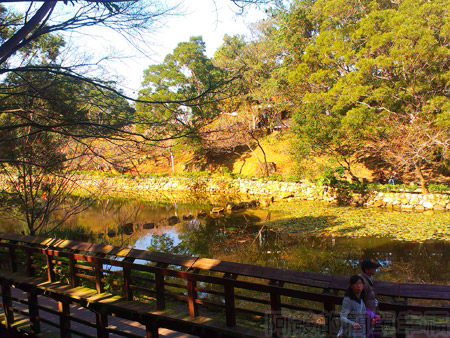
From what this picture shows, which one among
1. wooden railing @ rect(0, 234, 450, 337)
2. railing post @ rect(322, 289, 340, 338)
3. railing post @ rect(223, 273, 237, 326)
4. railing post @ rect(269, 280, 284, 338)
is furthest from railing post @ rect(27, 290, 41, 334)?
railing post @ rect(322, 289, 340, 338)

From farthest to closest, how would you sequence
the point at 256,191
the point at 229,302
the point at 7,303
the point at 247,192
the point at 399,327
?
the point at 247,192
the point at 256,191
the point at 7,303
the point at 229,302
the point at 399,327

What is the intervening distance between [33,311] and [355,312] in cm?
329

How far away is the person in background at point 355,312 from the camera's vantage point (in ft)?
8.49

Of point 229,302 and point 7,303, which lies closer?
point 229,302

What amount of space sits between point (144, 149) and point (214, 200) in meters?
14.4

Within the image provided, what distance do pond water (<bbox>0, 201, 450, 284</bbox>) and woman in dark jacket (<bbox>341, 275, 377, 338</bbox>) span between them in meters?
5.49

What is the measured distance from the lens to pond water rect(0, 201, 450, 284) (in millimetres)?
8295

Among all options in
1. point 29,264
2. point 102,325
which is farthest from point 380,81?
point 102,325

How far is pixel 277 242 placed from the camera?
35.4 feet

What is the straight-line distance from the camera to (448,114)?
1273 centimetres

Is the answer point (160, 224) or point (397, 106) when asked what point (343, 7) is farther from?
point (160, 224)

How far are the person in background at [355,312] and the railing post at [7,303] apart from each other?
344cm

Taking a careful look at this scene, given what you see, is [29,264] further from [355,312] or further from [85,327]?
[355,312]

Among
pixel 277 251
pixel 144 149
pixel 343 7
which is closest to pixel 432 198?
pixel 277 251
